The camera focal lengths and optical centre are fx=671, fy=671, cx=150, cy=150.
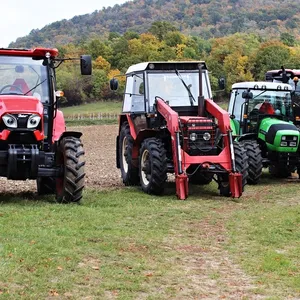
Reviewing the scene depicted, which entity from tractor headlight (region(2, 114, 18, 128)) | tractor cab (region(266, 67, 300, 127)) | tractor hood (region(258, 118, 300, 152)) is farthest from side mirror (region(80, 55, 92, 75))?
tractor cab (region(266, 67, 300, 127))

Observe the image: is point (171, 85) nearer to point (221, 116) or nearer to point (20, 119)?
point (221, 116)

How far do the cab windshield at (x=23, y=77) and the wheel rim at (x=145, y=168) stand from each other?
2.40 metres

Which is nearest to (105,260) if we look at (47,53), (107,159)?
(47,53)

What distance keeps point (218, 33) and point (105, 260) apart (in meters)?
165

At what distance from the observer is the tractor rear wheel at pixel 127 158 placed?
13508 mm

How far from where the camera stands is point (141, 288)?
19.5 feet

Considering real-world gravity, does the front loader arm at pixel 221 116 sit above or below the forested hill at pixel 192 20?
below

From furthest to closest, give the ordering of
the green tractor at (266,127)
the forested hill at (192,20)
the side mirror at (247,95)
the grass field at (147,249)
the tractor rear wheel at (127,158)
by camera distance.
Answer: the forested hill at (192,20), the side mirror at (247,95), the green tractor at (266,127), the tractor rear wheel at (127,158), the grass field at (147,249)

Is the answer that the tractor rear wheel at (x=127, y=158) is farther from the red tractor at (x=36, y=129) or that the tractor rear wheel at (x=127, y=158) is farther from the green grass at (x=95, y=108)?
the green grass at (x=95, y=108)

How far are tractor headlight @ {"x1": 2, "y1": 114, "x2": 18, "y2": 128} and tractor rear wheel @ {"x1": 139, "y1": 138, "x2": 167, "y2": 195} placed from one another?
2.91m

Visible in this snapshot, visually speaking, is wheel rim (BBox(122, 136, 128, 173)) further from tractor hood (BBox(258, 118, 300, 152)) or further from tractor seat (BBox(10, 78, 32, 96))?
tractor seat (BBox(10, 78, 32, 96))

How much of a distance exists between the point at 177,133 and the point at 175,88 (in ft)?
5.95

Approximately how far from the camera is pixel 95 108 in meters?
72.1

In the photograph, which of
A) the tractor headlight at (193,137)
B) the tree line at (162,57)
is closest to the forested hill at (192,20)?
the tree line at (162,57)
